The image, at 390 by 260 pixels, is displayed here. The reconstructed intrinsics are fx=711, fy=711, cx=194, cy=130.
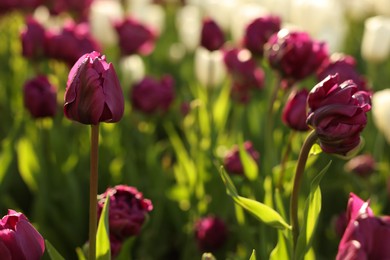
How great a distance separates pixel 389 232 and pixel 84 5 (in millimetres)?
3170

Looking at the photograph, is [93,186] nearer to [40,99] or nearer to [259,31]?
[40,99]

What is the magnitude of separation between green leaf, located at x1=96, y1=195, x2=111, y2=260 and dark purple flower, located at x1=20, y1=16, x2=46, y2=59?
1.26 metres

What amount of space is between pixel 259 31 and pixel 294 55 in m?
0.52

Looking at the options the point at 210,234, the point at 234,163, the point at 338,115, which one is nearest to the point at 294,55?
the point at 234,163

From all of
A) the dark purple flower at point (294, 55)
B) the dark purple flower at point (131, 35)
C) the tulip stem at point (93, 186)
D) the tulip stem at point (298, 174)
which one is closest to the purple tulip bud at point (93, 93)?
the tulip stem at point (93, 186)

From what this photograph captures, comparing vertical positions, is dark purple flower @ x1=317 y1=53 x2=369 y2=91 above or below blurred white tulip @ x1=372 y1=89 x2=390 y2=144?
above

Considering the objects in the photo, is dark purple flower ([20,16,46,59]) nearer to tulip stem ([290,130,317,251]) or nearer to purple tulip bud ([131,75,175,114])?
purple tulip bud ([131,75,175,114])

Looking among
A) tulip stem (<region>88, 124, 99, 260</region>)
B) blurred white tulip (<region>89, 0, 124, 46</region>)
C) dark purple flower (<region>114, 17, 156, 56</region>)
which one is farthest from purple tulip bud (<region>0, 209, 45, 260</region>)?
blurred white tulip (<region>89, 0, 124, 46</region>)

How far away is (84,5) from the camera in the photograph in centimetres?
379

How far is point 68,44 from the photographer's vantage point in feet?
7.00

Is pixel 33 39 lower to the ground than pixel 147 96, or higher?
higher

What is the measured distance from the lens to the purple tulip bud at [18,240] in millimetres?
902

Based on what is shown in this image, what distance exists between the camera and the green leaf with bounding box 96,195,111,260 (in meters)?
1.07

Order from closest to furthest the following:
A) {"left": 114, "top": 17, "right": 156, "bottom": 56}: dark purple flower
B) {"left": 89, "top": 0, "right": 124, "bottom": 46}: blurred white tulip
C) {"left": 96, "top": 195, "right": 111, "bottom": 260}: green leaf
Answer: {"left": 96, "top": 195, "right": 111, "bottom": 260}: green leaf → {"left": 114, "top": 17, "right": 156, "bottom": 56}: dark purple flower → {"left": 89, "top": 0, "right": 124, "bottom": 46}: blurred white tulip
